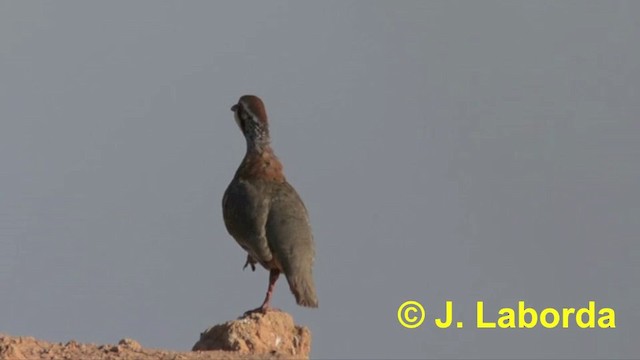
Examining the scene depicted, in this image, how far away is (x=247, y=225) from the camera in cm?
1797

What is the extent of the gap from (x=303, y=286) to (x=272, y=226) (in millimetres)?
776

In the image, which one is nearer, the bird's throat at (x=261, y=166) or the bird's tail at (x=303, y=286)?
the bird's tail at (x=303, y=286)

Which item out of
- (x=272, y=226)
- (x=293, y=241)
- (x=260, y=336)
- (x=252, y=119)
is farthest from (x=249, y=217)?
(x=260, y=336)

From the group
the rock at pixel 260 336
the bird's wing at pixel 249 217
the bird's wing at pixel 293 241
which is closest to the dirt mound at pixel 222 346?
the rock at pixel 260 336

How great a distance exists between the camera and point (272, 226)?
17.9 metres

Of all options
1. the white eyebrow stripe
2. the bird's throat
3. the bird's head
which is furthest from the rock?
the white eyebrow stripe

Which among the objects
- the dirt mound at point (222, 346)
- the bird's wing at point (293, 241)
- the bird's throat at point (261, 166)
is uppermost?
the bird's throat at point (261, 166)

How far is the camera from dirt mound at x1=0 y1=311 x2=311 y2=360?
1436 cm

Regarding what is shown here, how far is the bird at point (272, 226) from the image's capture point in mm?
17656

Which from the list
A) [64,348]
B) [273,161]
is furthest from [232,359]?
[273,161]

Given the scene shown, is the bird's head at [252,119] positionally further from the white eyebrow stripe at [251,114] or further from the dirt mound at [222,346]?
the dirt mound at [222,346]

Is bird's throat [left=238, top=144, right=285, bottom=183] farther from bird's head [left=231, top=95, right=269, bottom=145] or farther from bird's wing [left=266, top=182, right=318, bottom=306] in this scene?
bird's wing [left=266, top=182, right=318, bottom=306]

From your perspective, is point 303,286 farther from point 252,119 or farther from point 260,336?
point 252,119

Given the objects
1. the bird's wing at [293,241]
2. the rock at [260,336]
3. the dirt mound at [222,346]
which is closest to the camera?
the dirt mound at [222,346]
